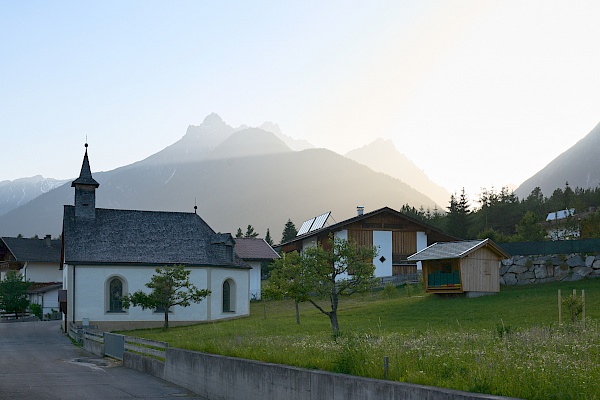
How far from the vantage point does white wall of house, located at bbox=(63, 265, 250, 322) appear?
47.5 m

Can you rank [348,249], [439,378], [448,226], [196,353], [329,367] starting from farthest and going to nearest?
1. [448,226]
2. [348,249]
3. [196,353]
4. [329,367]
5. [439,378]

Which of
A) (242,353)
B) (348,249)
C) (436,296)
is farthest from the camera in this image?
(436,296)

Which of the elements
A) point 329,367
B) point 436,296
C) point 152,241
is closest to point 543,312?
point 436,296

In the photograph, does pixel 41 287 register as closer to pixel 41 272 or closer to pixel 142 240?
pixel 41 272

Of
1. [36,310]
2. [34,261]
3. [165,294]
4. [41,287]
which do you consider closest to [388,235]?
[165,294]

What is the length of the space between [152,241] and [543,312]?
3076cm

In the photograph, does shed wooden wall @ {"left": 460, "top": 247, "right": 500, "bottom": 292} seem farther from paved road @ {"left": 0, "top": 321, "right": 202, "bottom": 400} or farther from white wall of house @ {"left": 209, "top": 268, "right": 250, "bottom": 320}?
paved road @ {"left": 0, "top": 321, "right": 202, "bottom": 400}

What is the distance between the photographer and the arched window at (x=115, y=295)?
48.6 metres

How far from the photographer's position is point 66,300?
159ft

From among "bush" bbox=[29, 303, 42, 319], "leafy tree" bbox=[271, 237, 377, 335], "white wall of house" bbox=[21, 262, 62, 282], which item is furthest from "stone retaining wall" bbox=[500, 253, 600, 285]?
"white wall of house" bbox=[21, 262, 62, 282]

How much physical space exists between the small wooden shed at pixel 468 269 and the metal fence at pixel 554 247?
1.99m

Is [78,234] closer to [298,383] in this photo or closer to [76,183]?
[76,183]

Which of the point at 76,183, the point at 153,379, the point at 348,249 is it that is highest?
the point at 76,183

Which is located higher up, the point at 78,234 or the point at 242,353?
the point at 78,234
